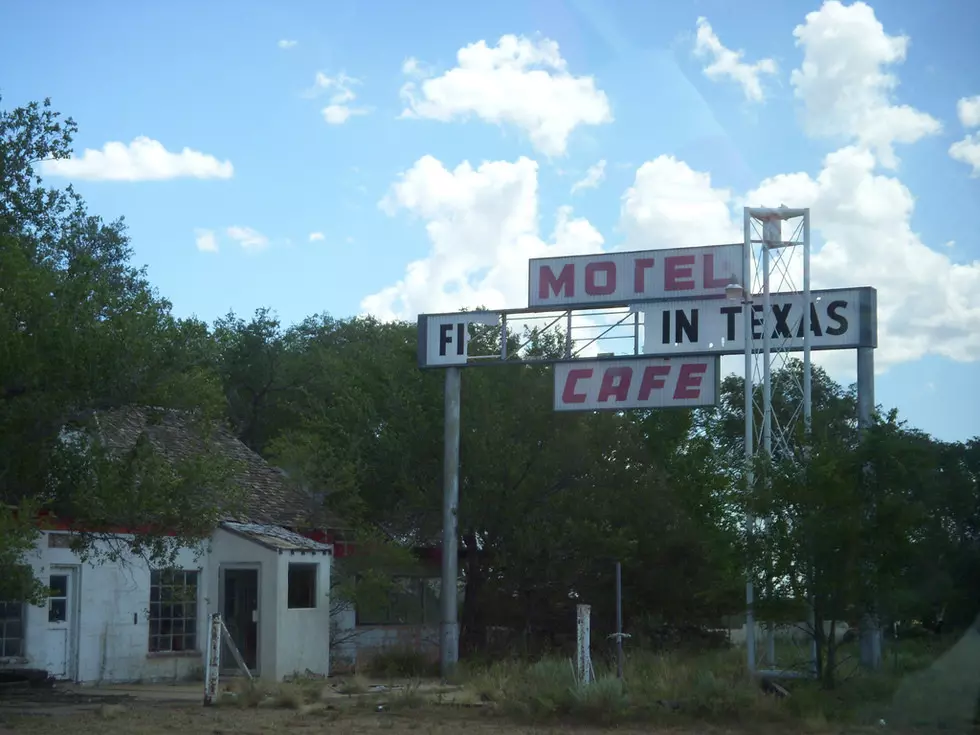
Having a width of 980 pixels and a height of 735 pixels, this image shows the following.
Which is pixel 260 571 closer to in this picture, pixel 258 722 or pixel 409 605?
pixel 409 605

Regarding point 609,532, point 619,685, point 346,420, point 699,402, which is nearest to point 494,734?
point 619,685

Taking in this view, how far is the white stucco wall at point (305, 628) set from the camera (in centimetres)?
2430

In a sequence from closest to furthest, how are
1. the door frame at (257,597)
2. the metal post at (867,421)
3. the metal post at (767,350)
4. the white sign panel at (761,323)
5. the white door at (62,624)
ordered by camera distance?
1. the metal post at (867,421)
2. the metal post at (767,350)
3. the white door at (62,624)
4. the white sign panel at (761,323)
5. the door frame at (257,597)

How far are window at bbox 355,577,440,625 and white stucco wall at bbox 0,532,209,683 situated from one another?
4.91 metres

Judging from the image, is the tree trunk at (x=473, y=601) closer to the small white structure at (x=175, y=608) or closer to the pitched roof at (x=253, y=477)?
the pitched roof at (x=253, y=477)

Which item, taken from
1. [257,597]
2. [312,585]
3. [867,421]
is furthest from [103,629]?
[867,421]

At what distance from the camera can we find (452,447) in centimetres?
2556

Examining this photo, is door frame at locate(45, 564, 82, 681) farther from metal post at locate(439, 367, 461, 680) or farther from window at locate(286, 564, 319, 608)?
metal post at locate(439, 367, 461, 680)

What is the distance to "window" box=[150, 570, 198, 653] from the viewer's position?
78.9 ft

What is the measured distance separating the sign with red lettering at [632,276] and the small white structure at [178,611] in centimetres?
723

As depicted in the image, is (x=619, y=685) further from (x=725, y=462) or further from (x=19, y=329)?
(x=19, y=329)

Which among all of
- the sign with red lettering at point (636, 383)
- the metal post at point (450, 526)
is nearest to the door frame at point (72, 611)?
the metal post at point (450, 526)

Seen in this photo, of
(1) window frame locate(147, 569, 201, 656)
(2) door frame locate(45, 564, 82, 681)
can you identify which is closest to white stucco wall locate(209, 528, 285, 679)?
(1) window frame locate(147, 569, 201, 656)

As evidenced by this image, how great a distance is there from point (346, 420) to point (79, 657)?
10205mm
